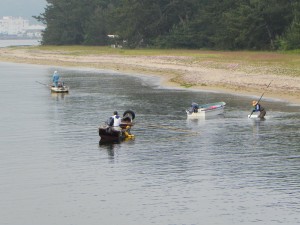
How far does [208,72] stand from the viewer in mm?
92812

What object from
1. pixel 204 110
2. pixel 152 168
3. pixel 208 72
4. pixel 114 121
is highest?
pixel 208 72

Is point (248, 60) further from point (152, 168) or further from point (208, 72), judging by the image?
point (152, 168)

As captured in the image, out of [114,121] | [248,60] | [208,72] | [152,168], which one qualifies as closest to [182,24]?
[248,60]

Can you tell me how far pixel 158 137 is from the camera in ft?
158

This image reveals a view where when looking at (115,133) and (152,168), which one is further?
(115,133)

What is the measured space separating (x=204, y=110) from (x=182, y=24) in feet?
298

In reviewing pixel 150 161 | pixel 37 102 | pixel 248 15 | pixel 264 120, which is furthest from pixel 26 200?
pixel 248 15

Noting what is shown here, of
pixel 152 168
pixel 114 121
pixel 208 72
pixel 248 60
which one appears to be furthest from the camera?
pixel 248 60

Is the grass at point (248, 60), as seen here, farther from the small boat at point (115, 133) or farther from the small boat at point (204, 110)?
the small boat at point (115, 133)

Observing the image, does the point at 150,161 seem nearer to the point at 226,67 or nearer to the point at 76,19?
the point at 226,67

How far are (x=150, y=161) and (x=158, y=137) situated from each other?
27.6 feet

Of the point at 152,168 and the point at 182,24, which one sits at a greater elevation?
the point at 182,24

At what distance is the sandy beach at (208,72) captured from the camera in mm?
72938

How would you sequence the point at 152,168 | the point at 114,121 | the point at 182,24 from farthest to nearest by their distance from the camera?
1. the point at 182,24
2. the point at 114,121
3. the point at 152,168
